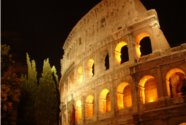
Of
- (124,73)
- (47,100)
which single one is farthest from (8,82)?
(47,100)

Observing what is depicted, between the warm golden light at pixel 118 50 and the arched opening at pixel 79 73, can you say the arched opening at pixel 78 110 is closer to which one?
the arched opening at pixel 79 73

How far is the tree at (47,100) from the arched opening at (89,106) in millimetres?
7023

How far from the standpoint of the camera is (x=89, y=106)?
31.2m

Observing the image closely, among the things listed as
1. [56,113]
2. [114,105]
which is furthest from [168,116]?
[56,113]

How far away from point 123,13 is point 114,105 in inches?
326

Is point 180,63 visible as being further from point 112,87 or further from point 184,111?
point 112,87

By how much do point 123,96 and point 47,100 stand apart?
12.8m

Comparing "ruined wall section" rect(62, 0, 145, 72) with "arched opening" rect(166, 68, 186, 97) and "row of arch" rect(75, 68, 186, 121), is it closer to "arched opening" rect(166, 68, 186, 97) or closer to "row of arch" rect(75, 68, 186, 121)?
"row of arch" rect(75, 68, 186, 121)

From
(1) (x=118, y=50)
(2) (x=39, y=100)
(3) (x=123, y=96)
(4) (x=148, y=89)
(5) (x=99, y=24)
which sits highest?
(5) (x=99, y=24)

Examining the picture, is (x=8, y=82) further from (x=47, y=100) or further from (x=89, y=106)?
(x=47, y=100)

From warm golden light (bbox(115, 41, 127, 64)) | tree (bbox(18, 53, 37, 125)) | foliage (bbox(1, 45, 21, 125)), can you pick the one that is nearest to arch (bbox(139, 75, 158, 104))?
warm golden light (bbox(115, 41, 127, 64))

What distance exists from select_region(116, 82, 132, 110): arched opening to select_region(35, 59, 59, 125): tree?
11.8 m

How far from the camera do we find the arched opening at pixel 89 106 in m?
30.9

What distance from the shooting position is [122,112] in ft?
86.6
